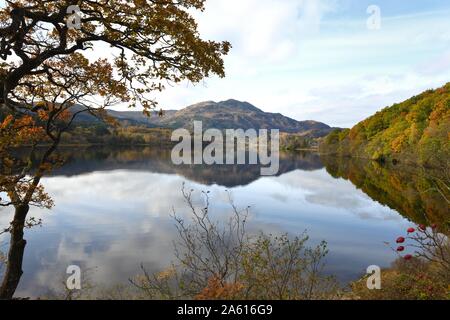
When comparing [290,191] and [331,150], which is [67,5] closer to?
[290,191]

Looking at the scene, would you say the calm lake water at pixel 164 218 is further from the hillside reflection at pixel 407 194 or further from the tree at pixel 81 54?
the tree at pixel 81 54

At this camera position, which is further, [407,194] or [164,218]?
[407,194]

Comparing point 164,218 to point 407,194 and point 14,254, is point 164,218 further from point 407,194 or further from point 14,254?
point 407,194

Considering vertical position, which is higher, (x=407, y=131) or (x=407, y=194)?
(x=407, y=131)

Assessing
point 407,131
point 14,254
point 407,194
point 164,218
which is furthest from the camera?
point 407,131

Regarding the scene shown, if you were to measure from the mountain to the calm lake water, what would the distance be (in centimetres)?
856

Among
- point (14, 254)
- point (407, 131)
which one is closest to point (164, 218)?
point (14, 254)

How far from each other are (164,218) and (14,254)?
87.0 feet

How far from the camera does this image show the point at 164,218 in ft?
122

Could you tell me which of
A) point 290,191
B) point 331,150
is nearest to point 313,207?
point 290,191

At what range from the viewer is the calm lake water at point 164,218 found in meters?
23.8

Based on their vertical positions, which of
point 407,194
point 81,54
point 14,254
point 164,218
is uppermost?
point 81,54
